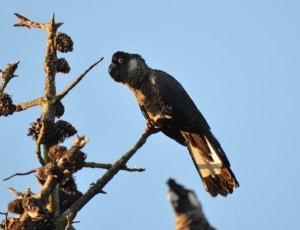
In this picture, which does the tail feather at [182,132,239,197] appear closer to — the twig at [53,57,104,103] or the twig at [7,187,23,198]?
the twig at [53,57,104,103]

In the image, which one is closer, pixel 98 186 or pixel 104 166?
pixel 98 186

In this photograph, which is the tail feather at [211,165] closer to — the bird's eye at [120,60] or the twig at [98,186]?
the bird's eye at [120,60]

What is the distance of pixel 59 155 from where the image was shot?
532 centimetres

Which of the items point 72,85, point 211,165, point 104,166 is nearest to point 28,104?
point 72,85

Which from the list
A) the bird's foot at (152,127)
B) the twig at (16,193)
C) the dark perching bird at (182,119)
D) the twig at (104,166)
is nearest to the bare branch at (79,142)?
the twig at (104,166)

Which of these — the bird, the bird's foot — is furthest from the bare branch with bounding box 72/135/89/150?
the bird's foot

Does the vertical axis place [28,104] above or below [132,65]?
below

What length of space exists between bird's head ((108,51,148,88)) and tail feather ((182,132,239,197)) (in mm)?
1066

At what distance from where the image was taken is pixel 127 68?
31.9ft

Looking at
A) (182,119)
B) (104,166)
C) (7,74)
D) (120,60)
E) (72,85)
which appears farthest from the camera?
(120,60)

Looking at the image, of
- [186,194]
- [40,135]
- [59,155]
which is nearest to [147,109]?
[40,135]

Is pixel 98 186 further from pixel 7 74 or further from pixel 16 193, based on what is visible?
pixel 7 74

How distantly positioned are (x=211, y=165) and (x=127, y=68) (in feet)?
6.44

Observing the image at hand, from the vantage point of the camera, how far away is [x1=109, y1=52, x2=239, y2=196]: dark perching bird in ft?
28.4
